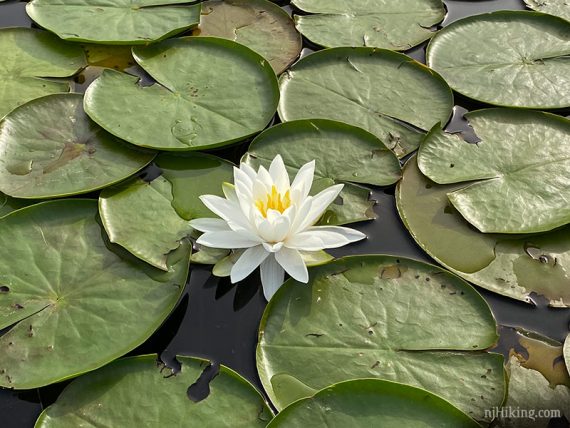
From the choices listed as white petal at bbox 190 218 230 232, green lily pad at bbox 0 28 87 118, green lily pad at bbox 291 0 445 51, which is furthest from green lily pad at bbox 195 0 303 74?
white petal at bbox 190 218 230 232

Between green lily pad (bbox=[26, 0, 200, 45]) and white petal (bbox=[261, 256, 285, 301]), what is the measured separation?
1643 mm

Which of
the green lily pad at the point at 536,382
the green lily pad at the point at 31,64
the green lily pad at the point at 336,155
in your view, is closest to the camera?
the green lily pad at the point at 536,382

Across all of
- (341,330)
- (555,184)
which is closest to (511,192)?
(555,184)

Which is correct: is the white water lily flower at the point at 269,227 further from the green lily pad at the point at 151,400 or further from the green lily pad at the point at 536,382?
the green lily pad at the point at 536,382

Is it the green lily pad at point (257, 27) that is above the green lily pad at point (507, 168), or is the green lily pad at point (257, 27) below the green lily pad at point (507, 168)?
above

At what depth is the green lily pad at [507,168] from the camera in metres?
2.62

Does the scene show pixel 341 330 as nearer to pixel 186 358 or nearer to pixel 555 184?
pixel 186 358

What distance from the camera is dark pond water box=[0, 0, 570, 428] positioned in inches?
85.3

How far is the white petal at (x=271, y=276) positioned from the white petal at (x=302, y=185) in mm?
285

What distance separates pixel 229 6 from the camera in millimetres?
3738

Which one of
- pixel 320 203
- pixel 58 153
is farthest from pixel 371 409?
pixel 58 153

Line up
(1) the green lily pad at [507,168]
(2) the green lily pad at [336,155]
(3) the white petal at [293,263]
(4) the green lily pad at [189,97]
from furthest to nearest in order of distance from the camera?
(4) the green lily pad at [189,97]
(2) the green lily pad at [336,155]
(1) the green lily pad at [507,168]
(3) the white petal at [293,263]

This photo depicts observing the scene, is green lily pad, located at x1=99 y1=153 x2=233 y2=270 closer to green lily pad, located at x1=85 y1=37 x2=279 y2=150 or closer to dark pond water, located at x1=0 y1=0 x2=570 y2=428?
green lily pad, located at x1=85 y1=37 x2=279 y2=150

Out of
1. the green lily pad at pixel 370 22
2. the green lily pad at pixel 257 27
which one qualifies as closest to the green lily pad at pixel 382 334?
the green lily pad at pixel 257 27
